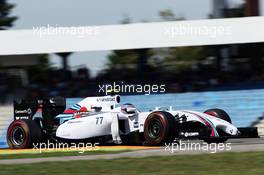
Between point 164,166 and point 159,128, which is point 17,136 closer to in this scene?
point 159,128

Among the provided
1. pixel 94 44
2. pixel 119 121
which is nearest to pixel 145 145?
pixel 119 121

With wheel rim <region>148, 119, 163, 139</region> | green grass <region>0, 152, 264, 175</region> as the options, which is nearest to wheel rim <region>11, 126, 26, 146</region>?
wheel rim <region>148, 119, 163, 139</region>

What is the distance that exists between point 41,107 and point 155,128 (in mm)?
3112

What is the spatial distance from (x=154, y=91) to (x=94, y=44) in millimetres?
2395

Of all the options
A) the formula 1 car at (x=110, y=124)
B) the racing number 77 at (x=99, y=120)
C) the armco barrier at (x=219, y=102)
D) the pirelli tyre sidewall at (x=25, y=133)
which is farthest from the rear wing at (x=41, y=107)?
the armco barrier at (x=219, y=102)

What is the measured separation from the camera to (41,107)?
48.9ft

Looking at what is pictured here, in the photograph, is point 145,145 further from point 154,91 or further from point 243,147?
point 154,91

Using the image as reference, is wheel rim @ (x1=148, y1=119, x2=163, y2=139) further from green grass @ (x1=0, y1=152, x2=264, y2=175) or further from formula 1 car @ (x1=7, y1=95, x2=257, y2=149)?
green grass @ (x1=0, y1=152, x2=264, y2=175)

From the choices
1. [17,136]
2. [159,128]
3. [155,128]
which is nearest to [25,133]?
[17,136]

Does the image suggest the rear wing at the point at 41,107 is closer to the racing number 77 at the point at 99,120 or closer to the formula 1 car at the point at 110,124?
the formula 1 car at the point at 110,124

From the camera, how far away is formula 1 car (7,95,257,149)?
13.2 m

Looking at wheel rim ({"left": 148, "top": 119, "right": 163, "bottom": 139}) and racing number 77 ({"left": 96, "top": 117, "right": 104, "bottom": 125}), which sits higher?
racing number 77 ({"left": 96, "top": 117, "right": 104, "bottom": 125})

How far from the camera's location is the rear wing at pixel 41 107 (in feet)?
48.7

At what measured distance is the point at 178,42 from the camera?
757 inches
